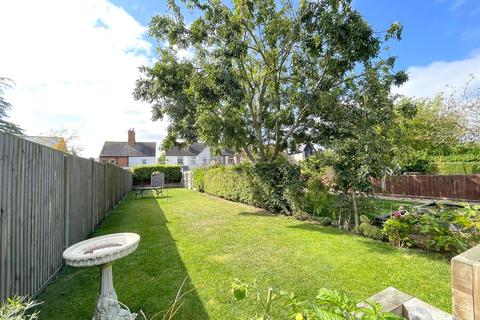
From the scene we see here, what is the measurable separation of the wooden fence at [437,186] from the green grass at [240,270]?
776 centimetres

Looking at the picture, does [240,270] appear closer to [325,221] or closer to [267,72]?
[325,221]

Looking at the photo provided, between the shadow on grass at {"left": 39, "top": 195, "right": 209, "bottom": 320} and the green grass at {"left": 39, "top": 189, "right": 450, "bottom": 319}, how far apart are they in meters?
0.01

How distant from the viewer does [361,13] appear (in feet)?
27.3

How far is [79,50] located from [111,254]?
7267mm

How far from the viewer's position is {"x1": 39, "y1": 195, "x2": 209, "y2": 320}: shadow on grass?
3117 mm

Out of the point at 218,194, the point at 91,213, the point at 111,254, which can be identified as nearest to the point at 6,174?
the point at 111,254

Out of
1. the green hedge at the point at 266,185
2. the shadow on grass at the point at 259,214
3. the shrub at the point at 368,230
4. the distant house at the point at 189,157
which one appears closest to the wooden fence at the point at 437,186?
the green hedge at the point at 266,185

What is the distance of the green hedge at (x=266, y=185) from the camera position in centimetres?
894

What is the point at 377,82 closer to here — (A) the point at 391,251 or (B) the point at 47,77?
(A) the point at 391,251

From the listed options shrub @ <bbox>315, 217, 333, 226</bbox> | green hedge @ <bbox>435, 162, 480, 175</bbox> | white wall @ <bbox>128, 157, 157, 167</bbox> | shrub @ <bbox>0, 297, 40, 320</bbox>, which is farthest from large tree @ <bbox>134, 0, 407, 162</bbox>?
white wall @ <bbox>128, 157, 157, 167</bbox>

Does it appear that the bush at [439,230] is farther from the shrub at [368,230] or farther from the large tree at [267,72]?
the large tree at [267,72]

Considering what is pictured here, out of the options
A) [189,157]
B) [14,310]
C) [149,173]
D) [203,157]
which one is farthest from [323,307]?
[203,157]

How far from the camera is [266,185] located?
10.3m

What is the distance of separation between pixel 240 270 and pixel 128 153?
1619 inches
